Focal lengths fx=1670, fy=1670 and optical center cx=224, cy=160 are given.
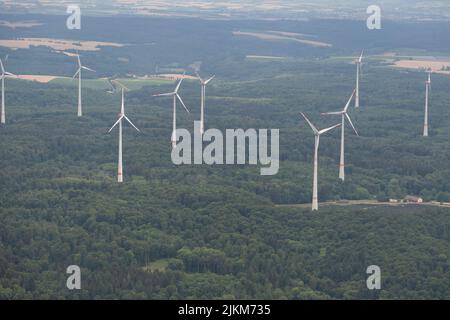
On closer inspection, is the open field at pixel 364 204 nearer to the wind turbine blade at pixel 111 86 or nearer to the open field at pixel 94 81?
Answer: the wind turbine blade at pixel 111 86

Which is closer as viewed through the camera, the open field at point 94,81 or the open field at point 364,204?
the open field at point 364,204

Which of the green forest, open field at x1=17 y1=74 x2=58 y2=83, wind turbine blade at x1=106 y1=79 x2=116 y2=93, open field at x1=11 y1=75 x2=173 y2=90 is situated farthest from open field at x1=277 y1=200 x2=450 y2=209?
open field at x1=17 y1=74 x2=58 y2=83

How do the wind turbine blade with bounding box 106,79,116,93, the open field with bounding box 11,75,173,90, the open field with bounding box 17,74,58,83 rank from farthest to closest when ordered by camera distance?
the open field with bounding box 17,74,58,83
the open field with bounding box 11,75,173,90
the wind turbine blade with bounding box 106,79,116,93

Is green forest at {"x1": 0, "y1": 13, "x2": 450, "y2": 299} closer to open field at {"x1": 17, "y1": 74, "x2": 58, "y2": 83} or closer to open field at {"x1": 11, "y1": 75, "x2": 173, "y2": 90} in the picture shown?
open field at {"x1": 11, "y1": 75, "x2": 173, "y2": 90}

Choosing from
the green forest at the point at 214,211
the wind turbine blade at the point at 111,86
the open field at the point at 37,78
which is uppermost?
the open field at the point at 37,78

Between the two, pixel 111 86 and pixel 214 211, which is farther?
pixel 111 86

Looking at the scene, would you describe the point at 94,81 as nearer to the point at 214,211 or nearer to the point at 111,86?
the point at 111,86

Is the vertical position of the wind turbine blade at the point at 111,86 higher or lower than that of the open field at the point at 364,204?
higher

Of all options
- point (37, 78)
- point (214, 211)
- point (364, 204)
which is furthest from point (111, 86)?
point (214, 211)

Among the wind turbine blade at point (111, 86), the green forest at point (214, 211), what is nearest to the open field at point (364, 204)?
the green forest at point (214, 211)
